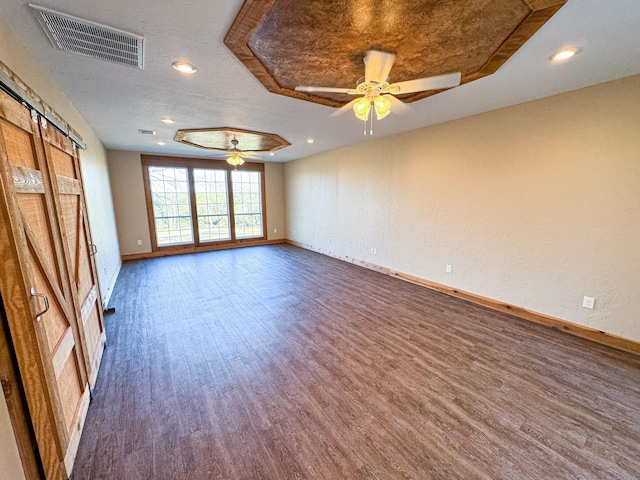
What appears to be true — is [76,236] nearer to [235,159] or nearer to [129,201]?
[235,159]

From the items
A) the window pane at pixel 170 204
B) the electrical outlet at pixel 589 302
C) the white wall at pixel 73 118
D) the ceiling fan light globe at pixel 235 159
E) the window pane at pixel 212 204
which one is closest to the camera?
the white wall at pixel 73 118

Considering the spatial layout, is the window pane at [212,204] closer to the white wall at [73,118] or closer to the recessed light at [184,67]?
the white wall at [73,118]

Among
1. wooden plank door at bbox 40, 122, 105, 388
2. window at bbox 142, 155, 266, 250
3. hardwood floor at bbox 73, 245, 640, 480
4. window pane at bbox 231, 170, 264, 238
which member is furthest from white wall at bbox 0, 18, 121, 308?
window pane at bbox 231, 170, 264, 238

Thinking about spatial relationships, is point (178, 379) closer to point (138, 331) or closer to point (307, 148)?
point (138, 331)

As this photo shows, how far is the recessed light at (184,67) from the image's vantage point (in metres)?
1.99

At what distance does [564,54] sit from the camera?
1907 millimetres

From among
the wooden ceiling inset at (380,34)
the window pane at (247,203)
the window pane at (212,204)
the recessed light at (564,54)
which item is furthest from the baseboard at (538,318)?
the window pane at (212,204)

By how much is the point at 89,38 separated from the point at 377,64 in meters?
1.91

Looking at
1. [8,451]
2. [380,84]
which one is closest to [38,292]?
[8,451]

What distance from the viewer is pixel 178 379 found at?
213cm

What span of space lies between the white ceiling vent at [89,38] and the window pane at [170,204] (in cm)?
509

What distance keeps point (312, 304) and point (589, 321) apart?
3071 millimetres

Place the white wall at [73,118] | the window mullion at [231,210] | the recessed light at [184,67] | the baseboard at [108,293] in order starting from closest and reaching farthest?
the white wall at [73,118]
the recessed light at [184,67]
the baseboard at [108,293]
the window mullion at [231,210]

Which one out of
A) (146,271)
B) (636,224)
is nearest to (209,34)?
(636,224)
